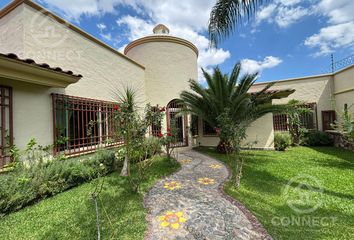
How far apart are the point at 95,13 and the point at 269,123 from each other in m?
13.2

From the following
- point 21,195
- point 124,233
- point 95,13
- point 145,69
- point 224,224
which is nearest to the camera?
point 124,233

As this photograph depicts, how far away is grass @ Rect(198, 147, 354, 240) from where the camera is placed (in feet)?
A: 11.7

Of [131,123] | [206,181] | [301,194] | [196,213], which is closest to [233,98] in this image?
[206,181]

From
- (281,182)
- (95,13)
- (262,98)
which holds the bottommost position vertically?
(281,182)

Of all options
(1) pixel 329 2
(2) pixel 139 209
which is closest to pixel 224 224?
(2) pixel 139 209

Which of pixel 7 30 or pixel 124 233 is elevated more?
pixel 7 30

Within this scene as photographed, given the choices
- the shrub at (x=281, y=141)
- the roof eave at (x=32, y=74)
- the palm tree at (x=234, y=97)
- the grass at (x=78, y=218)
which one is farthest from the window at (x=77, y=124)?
the shrub at (x=281, y=141)

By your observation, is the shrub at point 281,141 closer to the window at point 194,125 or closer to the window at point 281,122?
the window at point 281,122

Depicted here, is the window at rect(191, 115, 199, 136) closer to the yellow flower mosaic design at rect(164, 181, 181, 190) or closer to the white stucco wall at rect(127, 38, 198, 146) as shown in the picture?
the white stucco wall at rect(127, 38, 198, 146)

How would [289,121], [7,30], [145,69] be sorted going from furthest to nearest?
[289,121] → [145,69] → [7,30]

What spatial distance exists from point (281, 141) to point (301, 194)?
8.25 m

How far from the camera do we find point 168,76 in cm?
1252

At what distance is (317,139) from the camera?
45.9ft

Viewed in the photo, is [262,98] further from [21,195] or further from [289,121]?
[21,195]
